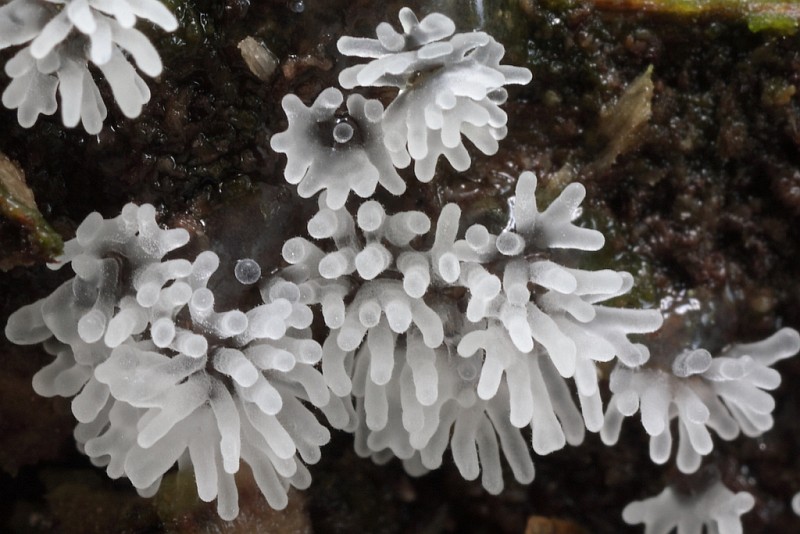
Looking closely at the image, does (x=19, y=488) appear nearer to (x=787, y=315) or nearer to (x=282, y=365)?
(x=282, y=365)

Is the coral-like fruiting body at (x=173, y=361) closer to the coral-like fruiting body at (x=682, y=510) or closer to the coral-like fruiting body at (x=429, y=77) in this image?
the coral-like fruiting body at (x=429, y=77)

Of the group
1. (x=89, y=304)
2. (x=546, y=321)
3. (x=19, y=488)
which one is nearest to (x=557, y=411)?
(x=546, y=321)

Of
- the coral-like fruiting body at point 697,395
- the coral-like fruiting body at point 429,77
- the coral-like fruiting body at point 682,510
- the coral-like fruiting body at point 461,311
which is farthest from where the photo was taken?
the coral-like fruiting body at point 682,510

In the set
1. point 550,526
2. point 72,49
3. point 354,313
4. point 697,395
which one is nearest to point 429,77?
point 354,313

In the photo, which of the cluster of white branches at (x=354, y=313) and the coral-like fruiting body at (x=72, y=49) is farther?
the cluster of white branches at (x=354, y=313)

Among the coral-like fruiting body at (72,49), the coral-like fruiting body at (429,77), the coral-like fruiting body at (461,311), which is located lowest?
the coral-like fruiting body at (461,311)

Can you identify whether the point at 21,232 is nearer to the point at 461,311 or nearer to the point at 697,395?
the point at 461,311

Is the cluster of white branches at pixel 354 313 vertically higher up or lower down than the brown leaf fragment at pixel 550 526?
higher up

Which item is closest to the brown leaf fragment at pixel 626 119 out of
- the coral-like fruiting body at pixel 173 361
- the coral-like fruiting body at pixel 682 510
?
the coral-like fruiting body at pixel 173 361
